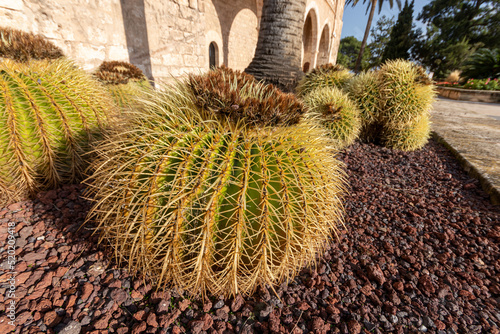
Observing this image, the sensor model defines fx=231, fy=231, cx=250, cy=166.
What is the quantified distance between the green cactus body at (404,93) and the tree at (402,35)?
26.9 m

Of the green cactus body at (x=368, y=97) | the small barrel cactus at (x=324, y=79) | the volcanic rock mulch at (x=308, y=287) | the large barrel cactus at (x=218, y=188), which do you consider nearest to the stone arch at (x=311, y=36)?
the small barrel cactus at (x=324, y=79)

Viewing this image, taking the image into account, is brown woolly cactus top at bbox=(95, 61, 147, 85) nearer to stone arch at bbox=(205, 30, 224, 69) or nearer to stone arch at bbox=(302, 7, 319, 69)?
stone arch at bbox=(205, 30, 224, 69)

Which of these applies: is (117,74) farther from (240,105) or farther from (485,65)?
(485,65)

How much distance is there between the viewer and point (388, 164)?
376 cm

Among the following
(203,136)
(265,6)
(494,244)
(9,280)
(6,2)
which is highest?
(265,6)

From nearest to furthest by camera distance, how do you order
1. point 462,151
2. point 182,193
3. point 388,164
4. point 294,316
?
point 182,193
point 294,316
point 388,164
point 462,151

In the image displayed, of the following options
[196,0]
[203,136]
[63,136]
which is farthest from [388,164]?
[196,0]

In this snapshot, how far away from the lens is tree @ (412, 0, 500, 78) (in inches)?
1034

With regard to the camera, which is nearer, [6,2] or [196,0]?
Answer: [6,2]

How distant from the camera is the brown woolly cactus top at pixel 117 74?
3.22 meters

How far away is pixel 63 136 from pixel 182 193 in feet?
5.43

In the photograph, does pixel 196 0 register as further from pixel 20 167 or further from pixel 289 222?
pixel 289 222

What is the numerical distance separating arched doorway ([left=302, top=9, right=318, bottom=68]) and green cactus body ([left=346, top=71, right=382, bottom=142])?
14.3 m

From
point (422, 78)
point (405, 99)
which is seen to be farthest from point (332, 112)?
point (422, 78)
